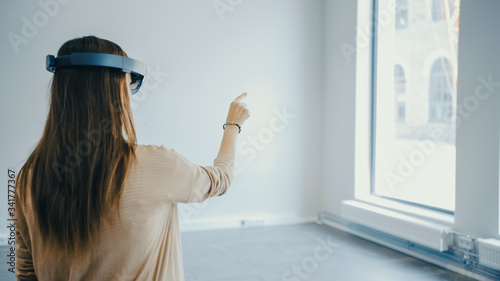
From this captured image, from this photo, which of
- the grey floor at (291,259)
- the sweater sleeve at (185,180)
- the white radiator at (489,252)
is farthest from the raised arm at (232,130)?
the white radiator at (489,252)

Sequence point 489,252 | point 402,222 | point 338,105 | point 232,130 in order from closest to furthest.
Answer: point 232,130
point 489,252
point 402,222
point 338,105

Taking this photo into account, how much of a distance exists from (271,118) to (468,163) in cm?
210

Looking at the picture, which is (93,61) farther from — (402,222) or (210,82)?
(210,82)

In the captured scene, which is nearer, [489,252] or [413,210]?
[489,252]

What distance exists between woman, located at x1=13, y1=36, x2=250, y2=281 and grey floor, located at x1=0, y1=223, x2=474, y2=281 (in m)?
2.16

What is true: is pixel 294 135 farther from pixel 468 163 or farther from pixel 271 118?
pixel 468 163

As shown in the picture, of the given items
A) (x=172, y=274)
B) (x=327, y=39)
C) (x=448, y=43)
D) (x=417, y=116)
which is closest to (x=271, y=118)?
(x=327, y=39)

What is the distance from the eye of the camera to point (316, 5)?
4.84 m

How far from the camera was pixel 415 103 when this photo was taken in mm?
3936

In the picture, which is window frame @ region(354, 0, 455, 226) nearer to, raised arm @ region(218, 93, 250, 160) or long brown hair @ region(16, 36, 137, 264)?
raised arm @ region(218, 93, 250, 160)

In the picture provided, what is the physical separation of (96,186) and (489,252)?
2.74 meters

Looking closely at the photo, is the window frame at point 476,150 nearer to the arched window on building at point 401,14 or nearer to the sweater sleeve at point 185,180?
the arched window on building at point 401,14

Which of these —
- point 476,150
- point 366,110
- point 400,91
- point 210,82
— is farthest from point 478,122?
point 210,82

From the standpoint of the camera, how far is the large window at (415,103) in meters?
3.55
